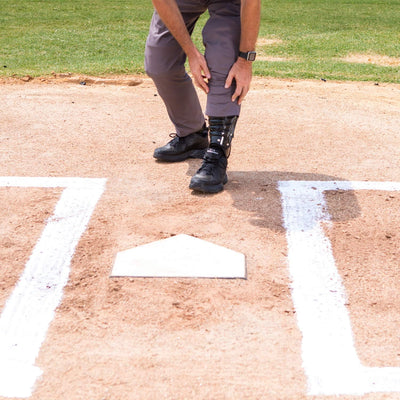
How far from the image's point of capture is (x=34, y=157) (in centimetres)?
369

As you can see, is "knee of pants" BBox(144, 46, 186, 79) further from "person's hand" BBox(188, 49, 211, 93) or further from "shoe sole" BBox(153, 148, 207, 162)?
"shoe sole" BBox(153, 148, 207, 162)

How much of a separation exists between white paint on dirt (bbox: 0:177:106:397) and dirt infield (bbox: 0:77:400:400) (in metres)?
0.04

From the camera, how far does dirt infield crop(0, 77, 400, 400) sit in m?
1.95

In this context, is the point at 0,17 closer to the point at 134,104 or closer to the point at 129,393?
the point at 134,104

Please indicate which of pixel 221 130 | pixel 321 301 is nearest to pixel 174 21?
pixel 221 130

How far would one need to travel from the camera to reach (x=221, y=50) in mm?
3137

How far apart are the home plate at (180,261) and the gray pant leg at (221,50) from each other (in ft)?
2.61

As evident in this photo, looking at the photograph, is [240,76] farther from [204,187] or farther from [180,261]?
[180,261]

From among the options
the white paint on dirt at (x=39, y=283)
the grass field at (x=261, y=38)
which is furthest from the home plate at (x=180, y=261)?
the grass field at (x=261, y=38)

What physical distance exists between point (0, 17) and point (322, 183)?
723 cm

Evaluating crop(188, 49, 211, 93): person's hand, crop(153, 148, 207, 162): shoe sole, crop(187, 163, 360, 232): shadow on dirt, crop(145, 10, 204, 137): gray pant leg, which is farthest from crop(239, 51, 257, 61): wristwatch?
crop(153, 148, 207, 162): shoe sole

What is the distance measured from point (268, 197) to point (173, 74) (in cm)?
84

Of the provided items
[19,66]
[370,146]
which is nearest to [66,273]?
[370,146]

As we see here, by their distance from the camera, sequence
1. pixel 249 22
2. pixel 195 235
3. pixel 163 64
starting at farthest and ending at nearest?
pixel 163 64 → pixel 249 22 → pixel 195 235
